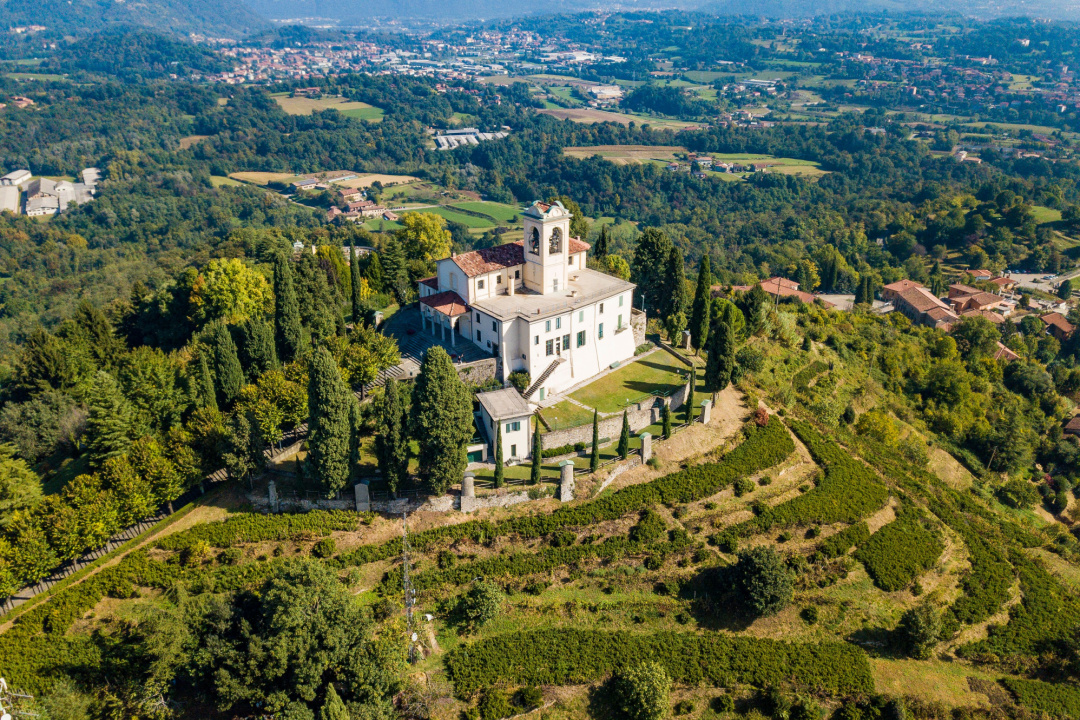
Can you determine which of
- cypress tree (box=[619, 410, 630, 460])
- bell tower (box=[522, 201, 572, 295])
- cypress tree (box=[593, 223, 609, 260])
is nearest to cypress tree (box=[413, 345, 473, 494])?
cypress tree (box=[619, 410, 630, 460])

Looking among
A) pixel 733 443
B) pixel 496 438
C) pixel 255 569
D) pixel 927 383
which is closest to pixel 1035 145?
pixel 927 383

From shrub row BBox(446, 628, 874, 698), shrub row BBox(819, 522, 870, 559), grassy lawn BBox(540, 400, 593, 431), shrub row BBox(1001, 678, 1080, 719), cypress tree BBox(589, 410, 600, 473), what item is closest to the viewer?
shrub row BBox(446, 628, 874, 698)

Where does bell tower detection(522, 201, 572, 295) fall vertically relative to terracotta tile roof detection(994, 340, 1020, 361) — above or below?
above

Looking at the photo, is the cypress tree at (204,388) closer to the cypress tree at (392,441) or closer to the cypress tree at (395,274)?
the cypress tree at (392,441)

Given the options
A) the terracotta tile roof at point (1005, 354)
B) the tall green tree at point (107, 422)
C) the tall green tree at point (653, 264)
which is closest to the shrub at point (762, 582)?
the tall green tree at point (653, 264)

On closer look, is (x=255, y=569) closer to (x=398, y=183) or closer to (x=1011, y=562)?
(x=1011, y=562)

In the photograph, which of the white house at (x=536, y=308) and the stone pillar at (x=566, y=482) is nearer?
the stone pillar at (x=566, y=482)

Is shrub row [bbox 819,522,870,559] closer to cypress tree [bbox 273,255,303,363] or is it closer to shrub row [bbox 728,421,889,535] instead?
shrub row [bbox 728,421,889,535]
